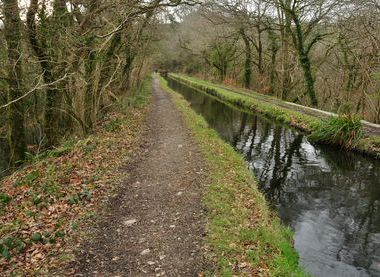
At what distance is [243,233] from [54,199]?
3906 millimetres

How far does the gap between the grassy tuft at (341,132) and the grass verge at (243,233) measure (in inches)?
224

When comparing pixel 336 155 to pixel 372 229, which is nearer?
pixel 372 229

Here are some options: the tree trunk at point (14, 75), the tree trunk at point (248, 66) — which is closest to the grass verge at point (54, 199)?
the tree trunk at point (14, 75)

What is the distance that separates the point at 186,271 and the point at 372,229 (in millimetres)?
4402

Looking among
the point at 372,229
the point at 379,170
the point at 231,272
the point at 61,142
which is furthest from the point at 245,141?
the point at 231,272

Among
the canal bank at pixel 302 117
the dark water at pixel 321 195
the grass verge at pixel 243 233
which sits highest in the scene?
the canal bank at pixel 302 117

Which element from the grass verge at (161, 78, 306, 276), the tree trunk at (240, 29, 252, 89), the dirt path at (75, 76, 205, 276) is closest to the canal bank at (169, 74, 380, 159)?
the grass verge at (161, 78, 306, 276)

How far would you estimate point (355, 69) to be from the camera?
2131 centimetres

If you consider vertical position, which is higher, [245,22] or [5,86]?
[245,22]

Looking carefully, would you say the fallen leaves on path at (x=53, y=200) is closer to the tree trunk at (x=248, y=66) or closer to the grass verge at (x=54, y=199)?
the grass verge at (x=54, y=199)

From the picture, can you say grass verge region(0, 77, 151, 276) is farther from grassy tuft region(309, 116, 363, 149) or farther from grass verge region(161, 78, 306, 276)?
grassy tuft region(309, 116, 363, 149)

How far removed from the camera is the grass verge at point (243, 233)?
18.2 ft

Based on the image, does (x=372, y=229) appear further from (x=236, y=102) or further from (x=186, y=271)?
(x=236, y=102)

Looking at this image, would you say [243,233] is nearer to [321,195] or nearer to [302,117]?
[321,195]
